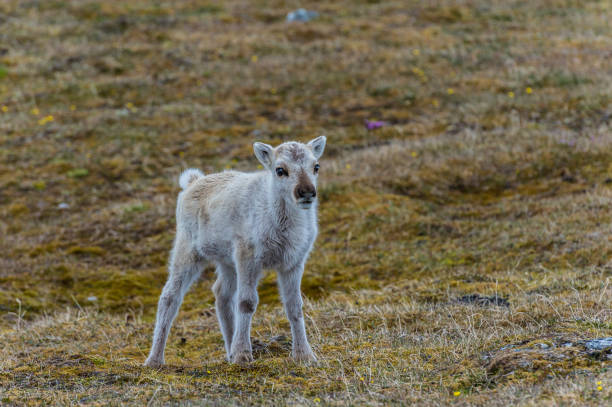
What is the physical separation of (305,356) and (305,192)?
6.69ft

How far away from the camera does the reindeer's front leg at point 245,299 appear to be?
316 inches

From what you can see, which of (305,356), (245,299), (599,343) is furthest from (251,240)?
(599,343)

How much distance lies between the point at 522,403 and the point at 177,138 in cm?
2074

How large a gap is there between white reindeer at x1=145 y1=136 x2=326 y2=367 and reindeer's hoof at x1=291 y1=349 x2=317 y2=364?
12 millimetres

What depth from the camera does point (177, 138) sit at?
966 inches

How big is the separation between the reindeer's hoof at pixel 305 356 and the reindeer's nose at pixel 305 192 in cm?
197

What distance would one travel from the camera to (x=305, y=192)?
24.5ft

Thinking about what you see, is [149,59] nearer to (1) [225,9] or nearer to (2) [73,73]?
(2) [73,73]

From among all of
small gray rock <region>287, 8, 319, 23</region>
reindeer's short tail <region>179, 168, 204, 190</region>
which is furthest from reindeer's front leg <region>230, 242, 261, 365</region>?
small gray rock <region>287, 8, 319, 23</region>

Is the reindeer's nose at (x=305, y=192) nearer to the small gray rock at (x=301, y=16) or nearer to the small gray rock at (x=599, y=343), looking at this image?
the small gray rock at (x=599, y=343)

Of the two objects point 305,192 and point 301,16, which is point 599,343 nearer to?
point 305,192

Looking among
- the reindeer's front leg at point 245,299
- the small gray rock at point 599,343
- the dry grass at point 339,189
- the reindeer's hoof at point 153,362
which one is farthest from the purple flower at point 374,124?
the small gray rock at point 599,343

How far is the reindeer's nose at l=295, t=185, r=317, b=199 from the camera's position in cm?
746

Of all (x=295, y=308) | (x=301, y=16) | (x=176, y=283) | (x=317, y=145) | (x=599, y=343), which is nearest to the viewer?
(x=599, y=343)
